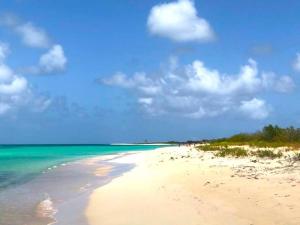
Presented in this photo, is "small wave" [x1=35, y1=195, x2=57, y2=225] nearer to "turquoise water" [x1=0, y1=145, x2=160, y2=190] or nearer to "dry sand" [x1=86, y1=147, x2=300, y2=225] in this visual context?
"dry sand" [x1=86, y1=147, x2=300, y2=225]

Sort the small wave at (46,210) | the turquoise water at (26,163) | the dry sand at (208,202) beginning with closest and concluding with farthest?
the dry sand at (208,202), the small wave at (46,210), the turquoise water at (26,163)

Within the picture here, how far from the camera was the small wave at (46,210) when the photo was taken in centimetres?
1408

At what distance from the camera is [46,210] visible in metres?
15.3

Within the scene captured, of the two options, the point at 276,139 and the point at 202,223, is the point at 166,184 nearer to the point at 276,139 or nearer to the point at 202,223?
the point at 202,223

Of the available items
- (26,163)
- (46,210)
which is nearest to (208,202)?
(46,210)

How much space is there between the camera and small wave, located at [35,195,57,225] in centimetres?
1408

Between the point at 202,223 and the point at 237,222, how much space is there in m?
0.82

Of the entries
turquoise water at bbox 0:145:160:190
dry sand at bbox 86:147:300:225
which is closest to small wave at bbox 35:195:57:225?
dry sand at bbox 86:147:300:225

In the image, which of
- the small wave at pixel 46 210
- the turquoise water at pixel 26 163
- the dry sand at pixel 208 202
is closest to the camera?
the dry sand at pixel 208 202

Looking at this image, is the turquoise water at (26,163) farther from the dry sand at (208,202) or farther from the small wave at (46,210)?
the dry sand at (208,202)

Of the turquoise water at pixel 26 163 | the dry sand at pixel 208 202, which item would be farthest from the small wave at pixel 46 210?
the turquoise water at pixel 26 163

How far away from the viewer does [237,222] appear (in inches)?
434

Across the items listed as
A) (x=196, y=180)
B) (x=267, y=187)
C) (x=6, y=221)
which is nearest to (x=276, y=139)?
(x=196, y=180)

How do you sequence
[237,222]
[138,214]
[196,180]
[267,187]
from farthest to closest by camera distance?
[196,180] < [267,187] < [138,214] < [237,222]
